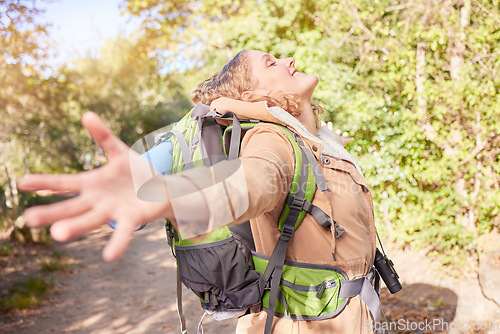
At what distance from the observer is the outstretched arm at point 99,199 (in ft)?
1.93

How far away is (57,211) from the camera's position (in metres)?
0.60

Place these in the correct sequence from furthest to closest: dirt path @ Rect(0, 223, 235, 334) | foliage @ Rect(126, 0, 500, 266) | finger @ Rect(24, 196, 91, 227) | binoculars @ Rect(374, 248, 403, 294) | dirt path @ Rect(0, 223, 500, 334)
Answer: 1. dirt path @ Rect(0, 223, 235, 334)
2. foliage @ Rect(126, 0, 500, 266)
3. dirt path @ Rect(0, 223, 500, 334)
4. binoculars @ Rect(374, 248, 403, 294)
5. finger @ Rect(24, 196, 91, 227)

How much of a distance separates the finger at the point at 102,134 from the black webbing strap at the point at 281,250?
A: 25.7 inches

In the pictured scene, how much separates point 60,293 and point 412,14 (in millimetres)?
6224

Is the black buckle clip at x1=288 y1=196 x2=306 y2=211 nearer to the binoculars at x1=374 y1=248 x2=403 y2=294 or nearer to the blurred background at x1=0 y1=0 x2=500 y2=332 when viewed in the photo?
the binoculars at x1=374 y1=248 x2=403 y2=294

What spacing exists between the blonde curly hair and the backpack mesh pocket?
0.59 meters

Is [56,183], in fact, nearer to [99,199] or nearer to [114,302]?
[99,199]

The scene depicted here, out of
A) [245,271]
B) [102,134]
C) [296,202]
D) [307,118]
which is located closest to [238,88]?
[307,118]

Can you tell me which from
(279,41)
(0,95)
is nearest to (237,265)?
(279,41)

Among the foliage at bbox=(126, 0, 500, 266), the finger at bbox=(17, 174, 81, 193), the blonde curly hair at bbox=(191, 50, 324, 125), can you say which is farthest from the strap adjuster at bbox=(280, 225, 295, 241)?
the foliage at bbox=(126, 0, 500, 266)

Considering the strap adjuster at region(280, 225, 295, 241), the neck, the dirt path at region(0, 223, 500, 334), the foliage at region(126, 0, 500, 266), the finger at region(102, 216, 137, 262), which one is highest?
the finger at region(102, 216, 137, 262)

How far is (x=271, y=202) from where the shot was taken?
879 mm

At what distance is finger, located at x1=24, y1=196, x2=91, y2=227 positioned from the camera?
0.58 meters

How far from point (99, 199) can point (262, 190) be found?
36cm
